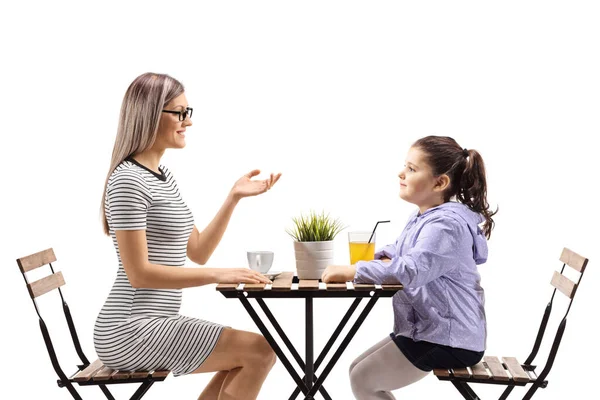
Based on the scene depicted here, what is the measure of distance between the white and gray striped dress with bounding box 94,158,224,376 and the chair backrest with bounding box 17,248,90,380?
0.95ft

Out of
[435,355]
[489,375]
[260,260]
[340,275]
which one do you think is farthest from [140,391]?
[489,375]

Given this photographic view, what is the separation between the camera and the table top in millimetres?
3506

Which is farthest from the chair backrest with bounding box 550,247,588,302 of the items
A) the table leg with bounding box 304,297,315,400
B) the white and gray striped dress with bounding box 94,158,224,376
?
the white and gray striped dress with bounding box 94,158,224,376

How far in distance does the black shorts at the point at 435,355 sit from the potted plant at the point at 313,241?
524 mm

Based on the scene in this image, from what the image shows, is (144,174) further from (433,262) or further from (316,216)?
(433,262)

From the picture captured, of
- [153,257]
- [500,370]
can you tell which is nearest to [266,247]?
[153,257]

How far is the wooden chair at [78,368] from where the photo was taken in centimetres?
365

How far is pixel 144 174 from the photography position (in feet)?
12.2

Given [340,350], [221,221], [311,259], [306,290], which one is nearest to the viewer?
[306,290]

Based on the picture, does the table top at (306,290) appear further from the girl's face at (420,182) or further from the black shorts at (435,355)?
the girl's face at (420,182)

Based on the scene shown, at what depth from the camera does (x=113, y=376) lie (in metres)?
3.66

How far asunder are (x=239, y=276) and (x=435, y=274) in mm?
839

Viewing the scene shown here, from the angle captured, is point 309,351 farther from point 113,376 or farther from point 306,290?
point 113,376

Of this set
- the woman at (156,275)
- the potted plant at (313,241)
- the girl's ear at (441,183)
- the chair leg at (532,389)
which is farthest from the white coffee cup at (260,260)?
the chair leg at (532,389)
